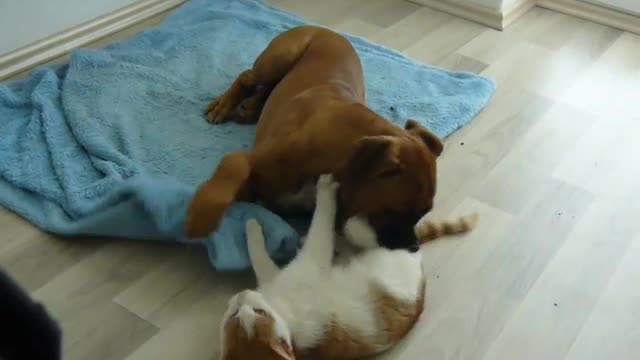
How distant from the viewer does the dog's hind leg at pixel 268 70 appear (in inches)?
80.6

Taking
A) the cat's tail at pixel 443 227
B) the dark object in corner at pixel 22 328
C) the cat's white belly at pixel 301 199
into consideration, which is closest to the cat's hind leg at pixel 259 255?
the cat's white belly at pixel 301 199

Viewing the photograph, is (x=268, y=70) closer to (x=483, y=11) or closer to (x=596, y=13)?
(x=483, y=11)

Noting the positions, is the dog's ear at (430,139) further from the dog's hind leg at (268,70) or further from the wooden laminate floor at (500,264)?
the dog's hind leg at (268,70)

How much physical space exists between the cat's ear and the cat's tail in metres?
0.56

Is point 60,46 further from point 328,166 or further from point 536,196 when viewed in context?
point 536,196

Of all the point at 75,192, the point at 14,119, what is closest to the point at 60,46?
the point at 14,119

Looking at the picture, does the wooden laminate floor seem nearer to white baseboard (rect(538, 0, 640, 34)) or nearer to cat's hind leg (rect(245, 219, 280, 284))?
cat's hind leg (rect(245, 219, 280, 284))

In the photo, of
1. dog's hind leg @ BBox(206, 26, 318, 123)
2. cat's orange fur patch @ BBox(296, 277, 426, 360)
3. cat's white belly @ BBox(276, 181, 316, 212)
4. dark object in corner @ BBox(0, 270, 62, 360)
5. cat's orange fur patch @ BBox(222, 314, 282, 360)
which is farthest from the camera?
dog's hind leg @ BBox(206, 26, 318, 123)

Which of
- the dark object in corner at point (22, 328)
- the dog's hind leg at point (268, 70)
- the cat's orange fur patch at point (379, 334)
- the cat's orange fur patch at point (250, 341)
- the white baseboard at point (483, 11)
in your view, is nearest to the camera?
the dark object in corner at point (22, 328)

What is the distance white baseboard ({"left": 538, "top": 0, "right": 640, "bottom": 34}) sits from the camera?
283 centimetres

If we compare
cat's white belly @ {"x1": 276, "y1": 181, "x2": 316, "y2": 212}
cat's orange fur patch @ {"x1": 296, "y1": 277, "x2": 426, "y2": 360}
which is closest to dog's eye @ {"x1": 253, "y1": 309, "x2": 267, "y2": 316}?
cat's orange fur patch @ {"x1": 296, "y1": 277, "x2": 426, "y2": 360}

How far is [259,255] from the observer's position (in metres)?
1.57

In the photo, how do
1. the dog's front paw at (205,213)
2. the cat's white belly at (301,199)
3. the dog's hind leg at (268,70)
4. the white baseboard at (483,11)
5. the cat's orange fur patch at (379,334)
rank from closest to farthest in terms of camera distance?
the cat's orange fur patch at (379,334) < the dog's front paw at (205,213) < the cat's white belly at (301,199) < the dog's hind leg at (268,70) < the white baseboard at (483,11)

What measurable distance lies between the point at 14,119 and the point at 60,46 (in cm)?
49
